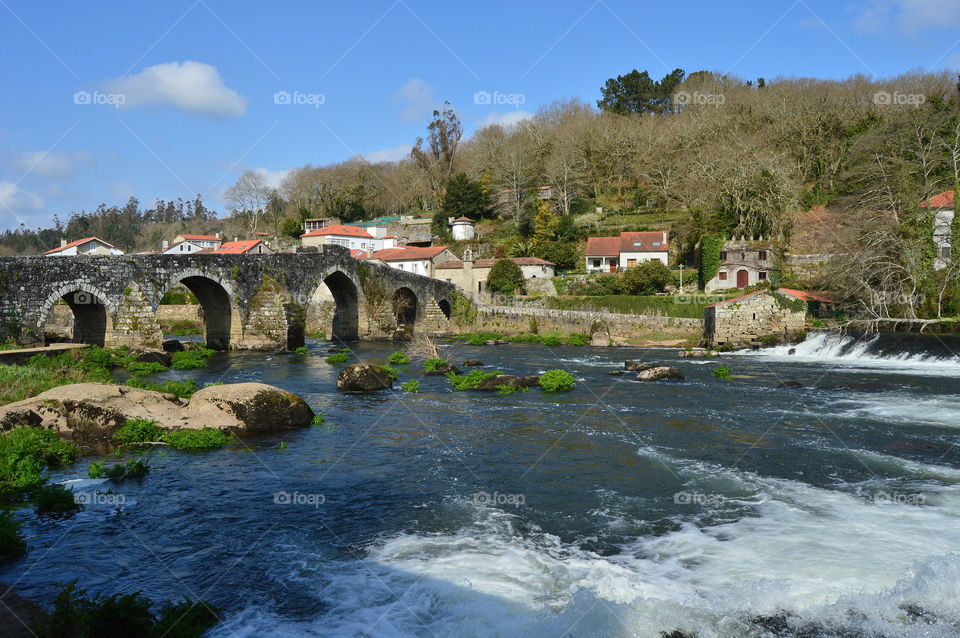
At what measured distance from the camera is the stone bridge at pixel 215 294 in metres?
29.7

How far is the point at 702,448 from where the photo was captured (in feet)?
49.0

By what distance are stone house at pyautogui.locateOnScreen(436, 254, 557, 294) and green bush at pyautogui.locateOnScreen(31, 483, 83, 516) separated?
5131 cm

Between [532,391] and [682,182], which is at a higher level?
[682,182]

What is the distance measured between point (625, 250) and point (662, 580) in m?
54.4

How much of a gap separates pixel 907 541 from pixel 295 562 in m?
9.28

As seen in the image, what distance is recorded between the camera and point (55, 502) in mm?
10016

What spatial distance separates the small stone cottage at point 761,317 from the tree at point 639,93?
190 ft

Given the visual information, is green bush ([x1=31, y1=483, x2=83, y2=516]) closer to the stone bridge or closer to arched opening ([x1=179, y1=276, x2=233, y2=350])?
the stone bridge

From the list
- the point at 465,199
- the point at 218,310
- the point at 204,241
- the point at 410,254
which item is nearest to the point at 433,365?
the point at 218,310

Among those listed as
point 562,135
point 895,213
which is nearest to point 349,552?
point 895,213

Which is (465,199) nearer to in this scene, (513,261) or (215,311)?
(513,261)

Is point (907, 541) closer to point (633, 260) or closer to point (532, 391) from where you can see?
point (532, 391)

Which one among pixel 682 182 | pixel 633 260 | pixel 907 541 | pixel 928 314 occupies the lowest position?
pixel 907 541

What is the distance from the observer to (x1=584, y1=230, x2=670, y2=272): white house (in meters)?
59.4
